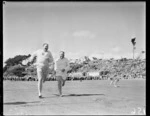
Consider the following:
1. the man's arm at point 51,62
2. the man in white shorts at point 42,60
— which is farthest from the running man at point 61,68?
the man in white shorts at point 42,60

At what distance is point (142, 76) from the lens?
24453 millimetres

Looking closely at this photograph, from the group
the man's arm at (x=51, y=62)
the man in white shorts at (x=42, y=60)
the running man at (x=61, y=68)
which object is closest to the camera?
the man in white shorts at (x=42, y=60)

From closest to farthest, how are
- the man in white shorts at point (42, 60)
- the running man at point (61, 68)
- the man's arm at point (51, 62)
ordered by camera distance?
the man in white shorts at point (42, 60), the man's arm at point (51, 62), the running man at point (61, 68)

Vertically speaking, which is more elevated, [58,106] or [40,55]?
[40,55]

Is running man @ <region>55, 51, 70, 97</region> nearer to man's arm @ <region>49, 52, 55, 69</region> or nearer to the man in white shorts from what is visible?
man's arm @ <region>49, 52, 55, 69</region>

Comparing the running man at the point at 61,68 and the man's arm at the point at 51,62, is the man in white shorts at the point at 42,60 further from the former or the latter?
the running man at the point at 61,68

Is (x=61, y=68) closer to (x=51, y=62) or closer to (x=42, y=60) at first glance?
(x=51, y=62)

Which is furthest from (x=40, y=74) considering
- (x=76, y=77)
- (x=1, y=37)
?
(x=76, y=77)

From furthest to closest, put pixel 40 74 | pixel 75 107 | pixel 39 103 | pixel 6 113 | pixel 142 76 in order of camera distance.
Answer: pixel 142 76 → pixel 40 74 → pixel 39 103 → pixel 75 107 → pixel 6 113

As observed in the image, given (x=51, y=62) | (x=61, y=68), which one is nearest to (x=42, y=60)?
(x=51, y=62)

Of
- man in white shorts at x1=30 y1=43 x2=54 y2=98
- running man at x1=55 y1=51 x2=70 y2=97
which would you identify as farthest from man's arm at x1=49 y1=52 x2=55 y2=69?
running man at x1=55 y1=51 x2=70 y2=97

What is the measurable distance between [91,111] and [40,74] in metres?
2.92

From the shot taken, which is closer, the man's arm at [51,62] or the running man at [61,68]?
the man's arm at [51,62]

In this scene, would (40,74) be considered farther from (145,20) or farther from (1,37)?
(145,20)
